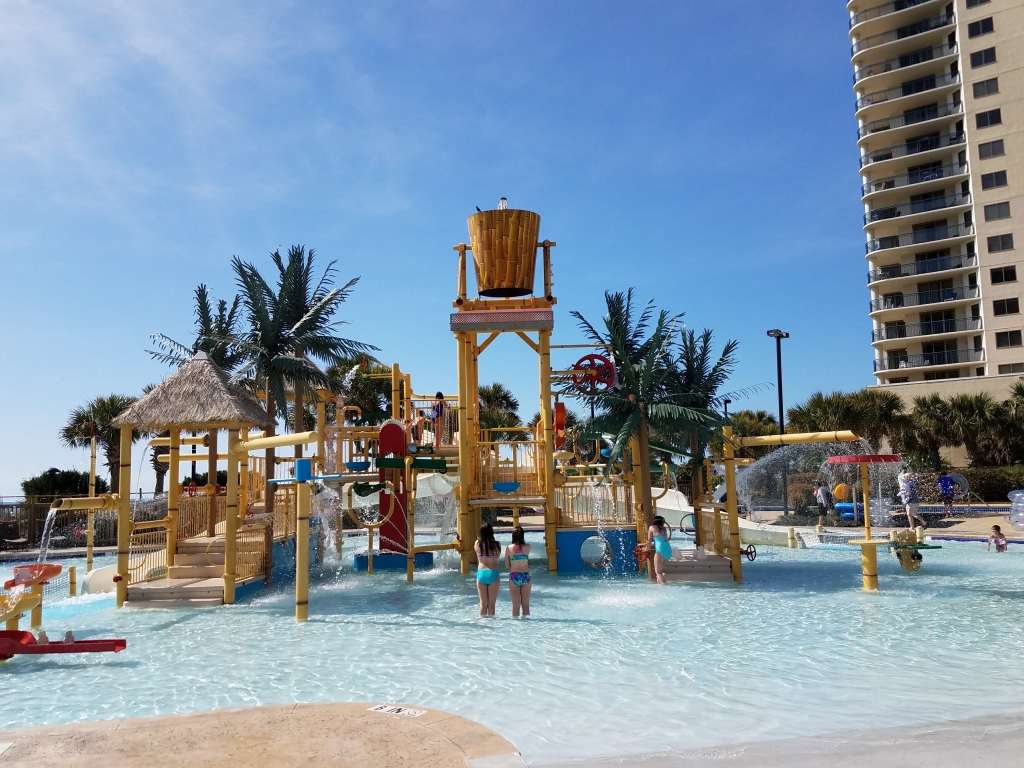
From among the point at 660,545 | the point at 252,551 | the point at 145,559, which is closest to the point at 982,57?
the point at 660,545

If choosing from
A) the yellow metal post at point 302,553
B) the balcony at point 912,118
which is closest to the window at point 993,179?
the balcony at point 912,118

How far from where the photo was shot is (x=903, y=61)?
180 feet

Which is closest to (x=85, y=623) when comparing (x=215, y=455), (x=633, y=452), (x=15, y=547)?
(x=215, y=455)

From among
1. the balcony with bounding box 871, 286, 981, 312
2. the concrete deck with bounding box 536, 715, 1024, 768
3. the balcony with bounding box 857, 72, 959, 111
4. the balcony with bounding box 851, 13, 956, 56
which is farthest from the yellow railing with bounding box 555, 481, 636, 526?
the balcony with bounding box 851, 13, 956, 56

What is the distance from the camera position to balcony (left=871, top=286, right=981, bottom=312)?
50125mm

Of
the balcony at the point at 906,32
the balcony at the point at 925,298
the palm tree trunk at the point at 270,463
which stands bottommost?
the palm tree trunk at the point at 270,463

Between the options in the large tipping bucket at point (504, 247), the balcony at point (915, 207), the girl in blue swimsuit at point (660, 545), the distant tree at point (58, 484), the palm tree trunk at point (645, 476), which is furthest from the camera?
the balcony at point (915, 207)

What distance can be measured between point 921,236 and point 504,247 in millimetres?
44335

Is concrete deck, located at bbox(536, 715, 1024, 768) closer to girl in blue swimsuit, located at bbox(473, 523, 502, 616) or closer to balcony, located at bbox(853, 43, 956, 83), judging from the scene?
girl in blue swimsuit, located at bbox(473, 523, 502, 616)

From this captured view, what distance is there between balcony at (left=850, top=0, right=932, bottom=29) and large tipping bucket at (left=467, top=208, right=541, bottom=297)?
4995cm

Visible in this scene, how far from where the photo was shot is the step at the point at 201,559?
1554 centimetres

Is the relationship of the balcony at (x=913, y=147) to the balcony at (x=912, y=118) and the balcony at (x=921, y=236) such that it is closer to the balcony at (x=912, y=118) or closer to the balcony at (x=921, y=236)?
the balcony at (x=912, y=118)

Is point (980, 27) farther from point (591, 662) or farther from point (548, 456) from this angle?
point (591, 662)

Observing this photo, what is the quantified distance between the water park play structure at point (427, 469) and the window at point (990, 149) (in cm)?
4251
